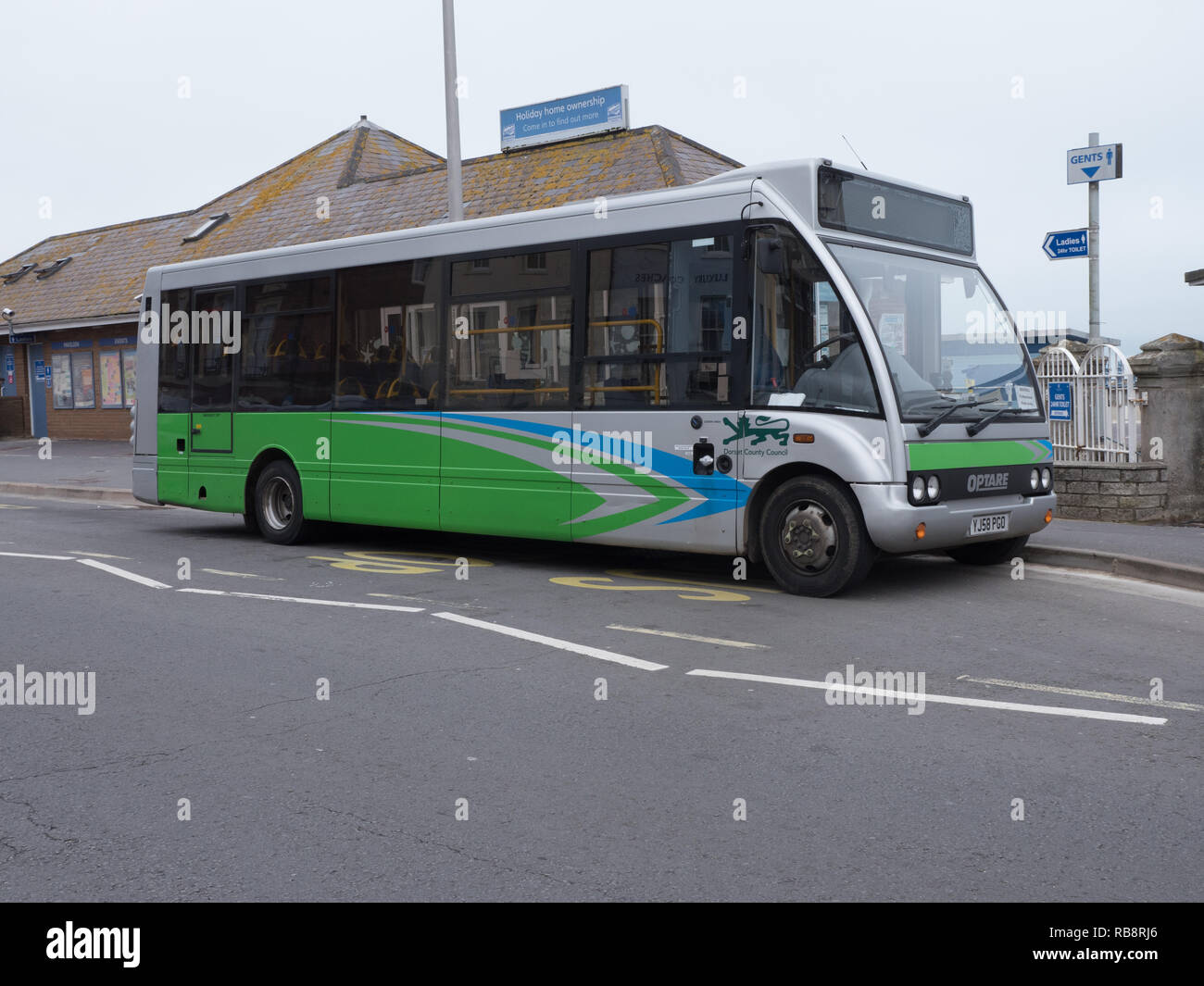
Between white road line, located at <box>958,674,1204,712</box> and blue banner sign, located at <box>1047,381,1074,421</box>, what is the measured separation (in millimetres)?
8983

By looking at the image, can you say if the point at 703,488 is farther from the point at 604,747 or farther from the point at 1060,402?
the point at 1060,402

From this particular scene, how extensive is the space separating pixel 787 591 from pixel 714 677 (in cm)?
286

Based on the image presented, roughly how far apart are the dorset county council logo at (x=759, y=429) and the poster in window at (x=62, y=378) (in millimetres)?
31424

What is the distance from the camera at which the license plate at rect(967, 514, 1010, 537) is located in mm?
9258

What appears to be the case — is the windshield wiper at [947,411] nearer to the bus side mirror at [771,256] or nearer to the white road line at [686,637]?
the bus side mirror at [771,256]

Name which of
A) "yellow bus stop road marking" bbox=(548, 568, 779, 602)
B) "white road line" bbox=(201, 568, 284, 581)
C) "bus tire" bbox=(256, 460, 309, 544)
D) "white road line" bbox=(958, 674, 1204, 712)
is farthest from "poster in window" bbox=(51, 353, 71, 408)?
"white road line" bbox=(958, 674, 1204, 712)

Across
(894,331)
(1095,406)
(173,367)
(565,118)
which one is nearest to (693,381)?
(894,331)

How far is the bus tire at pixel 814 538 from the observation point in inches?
348

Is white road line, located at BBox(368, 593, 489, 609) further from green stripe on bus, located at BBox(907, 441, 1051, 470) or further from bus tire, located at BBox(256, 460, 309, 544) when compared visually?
bus tire, located at BBox(256, 460, 309, 544)

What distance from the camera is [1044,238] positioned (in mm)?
16219

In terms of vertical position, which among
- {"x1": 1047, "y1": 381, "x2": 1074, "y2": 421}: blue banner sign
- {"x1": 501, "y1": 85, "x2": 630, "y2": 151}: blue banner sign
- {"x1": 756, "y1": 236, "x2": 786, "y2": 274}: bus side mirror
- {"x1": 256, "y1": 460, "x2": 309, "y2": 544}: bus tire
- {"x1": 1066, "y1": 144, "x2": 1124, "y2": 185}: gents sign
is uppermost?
{"x1": 501, "y1": 85, "x2": 630, "y2": 151}: blue banner sign

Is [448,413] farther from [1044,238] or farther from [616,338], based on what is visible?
[1044,238]

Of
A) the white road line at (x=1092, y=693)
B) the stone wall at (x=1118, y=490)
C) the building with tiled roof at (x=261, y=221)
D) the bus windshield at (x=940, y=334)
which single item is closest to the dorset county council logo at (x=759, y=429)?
the bus windshield at (x=940, y=334)
